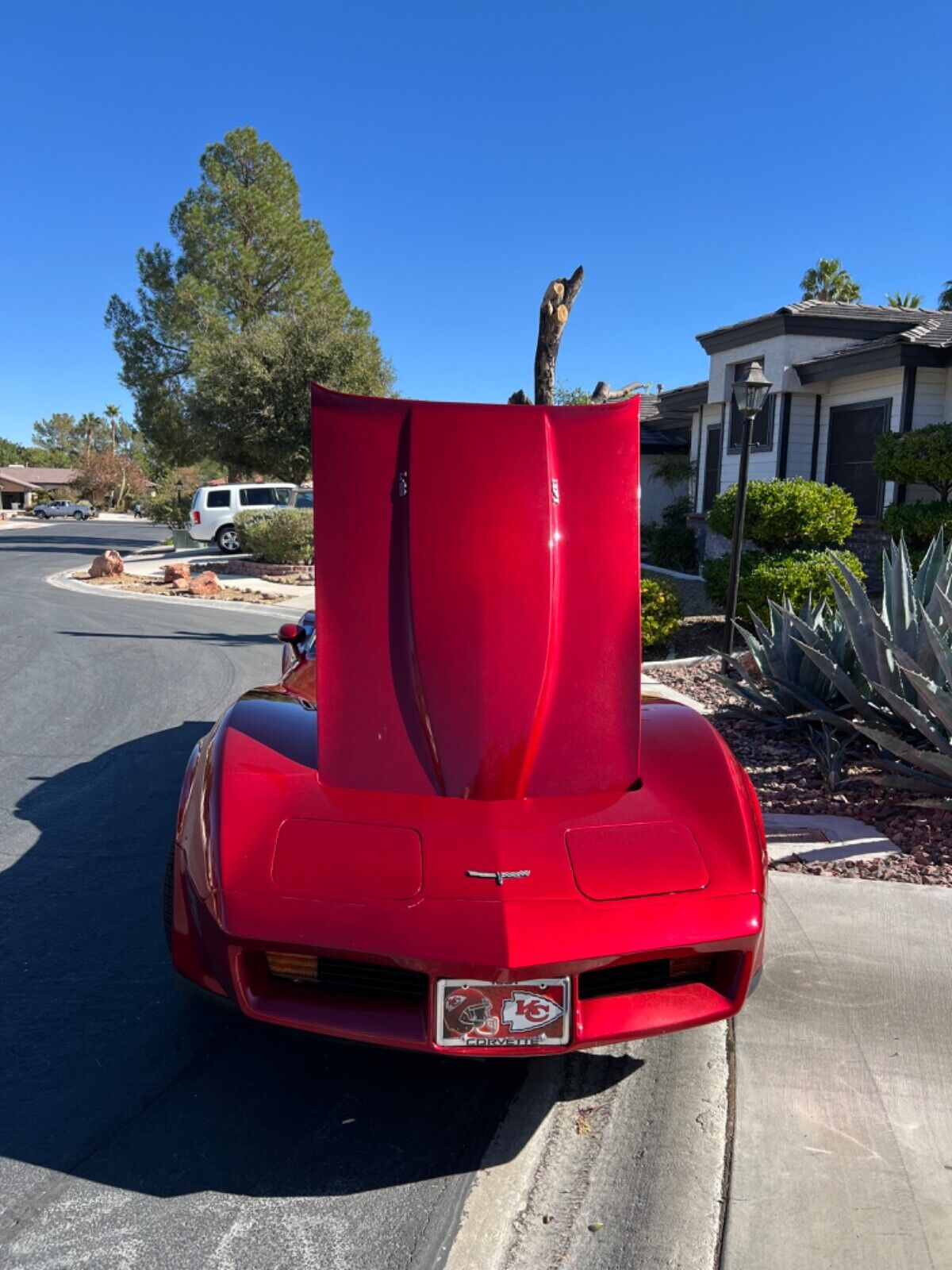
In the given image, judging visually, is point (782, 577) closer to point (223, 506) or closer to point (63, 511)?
point (223, 506)

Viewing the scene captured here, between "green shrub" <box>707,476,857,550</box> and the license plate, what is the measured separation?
10048 mm

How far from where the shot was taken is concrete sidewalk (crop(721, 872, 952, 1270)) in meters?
2.20

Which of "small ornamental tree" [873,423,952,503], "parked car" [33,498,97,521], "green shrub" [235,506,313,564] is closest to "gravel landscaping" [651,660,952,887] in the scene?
"small ornamental tree" [873,423,952,503]

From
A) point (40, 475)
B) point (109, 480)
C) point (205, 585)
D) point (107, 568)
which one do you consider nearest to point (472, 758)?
point (205, 585)

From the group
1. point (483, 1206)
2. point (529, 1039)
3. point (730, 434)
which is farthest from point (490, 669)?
point (730, 434)

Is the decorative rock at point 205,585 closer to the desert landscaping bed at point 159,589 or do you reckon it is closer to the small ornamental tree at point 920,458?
the desert landscaping bed at point 159,589

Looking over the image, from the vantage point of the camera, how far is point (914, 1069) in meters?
2.80

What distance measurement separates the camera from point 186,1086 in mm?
2693

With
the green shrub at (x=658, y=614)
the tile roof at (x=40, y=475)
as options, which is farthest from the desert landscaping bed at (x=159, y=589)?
the tile roof at (x=40, y=475)

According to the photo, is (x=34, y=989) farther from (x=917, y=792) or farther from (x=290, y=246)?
(x=290, y=246)

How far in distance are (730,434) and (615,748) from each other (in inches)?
668

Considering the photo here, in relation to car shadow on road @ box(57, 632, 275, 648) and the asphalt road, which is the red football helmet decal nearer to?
the asphalt road

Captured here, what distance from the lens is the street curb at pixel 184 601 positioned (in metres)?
15.1

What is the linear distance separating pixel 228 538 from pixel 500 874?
23.7 meters
